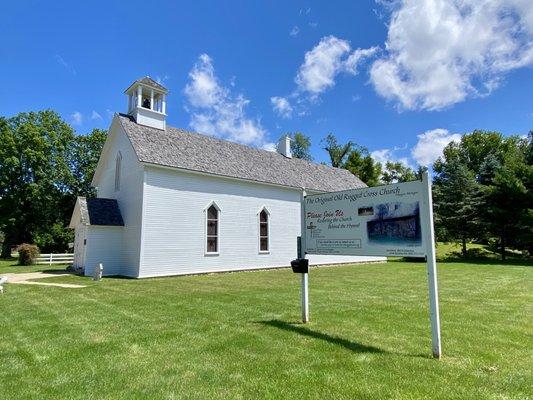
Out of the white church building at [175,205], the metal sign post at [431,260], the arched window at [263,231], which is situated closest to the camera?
the metal sign post at [431,260]

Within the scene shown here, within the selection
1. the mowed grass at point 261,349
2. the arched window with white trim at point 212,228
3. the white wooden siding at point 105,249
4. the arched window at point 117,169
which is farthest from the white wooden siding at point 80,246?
the mowed grass at point 261,349

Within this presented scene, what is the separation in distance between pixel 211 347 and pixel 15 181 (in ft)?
133

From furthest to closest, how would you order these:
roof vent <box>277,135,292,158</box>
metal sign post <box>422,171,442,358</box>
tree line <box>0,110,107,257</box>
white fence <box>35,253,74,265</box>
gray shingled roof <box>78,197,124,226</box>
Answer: tree line <box>0,110,107,257</box> < roof vent <box>277,135,292,158</box> < white fence <box>35,253,74,265</box> < gray shingled roof <box>78,197,124,226</box> < metal sign post <box>422,171,442,358</box>

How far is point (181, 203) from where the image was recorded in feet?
61.5

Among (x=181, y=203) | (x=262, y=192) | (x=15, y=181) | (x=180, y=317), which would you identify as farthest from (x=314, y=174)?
(x=15, y=181)

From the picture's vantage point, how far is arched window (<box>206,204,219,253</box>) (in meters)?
19.9

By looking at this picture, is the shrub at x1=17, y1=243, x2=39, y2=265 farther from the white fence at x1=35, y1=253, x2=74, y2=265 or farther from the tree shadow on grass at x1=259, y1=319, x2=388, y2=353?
the tree shadow on grass at x1=259, y1=319, x2=388, y2=353

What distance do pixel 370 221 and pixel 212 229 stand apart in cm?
1427

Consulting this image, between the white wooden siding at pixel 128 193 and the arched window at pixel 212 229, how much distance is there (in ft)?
12.2

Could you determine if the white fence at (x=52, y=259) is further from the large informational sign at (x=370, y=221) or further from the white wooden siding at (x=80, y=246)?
the large informational sign at (x=370, y=221)

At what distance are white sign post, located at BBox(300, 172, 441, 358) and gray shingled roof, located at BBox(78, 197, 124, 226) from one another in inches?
526

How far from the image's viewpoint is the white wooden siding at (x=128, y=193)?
696 inches

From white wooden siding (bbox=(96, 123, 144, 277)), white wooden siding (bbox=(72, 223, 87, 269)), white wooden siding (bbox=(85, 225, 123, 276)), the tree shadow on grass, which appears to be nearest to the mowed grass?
the tree shadow on grass

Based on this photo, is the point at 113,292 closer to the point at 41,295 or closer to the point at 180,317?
the point at 41,295
